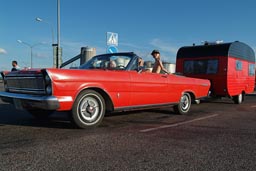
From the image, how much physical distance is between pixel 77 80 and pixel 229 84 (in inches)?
298

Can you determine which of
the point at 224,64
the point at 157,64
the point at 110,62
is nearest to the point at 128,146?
the point at 110,62

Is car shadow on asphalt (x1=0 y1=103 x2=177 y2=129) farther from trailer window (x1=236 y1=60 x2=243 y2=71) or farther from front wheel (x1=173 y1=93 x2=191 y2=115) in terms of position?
trailer window (x1=236 y1=60 x2=243 y2=71)

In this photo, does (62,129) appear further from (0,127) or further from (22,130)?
(0,127)

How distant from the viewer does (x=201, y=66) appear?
38.3 ft

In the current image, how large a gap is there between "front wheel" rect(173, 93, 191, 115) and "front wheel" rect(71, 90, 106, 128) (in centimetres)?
306

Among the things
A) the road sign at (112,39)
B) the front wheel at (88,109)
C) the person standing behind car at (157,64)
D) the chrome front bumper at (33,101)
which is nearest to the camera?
the chrome front bumper at (33,101)

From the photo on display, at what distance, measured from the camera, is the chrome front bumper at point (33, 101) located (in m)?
4.91

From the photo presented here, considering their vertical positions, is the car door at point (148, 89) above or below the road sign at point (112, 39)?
below

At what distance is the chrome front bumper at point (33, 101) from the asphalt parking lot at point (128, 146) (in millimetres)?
479

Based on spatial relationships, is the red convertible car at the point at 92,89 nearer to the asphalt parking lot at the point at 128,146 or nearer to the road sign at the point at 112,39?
the asphalt parking lot at the point at 128,146

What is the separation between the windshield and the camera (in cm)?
667

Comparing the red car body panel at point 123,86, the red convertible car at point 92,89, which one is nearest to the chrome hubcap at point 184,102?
the red car body panel at point 123,86

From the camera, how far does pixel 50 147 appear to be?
13.5ft

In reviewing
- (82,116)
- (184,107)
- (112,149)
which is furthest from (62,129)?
(184,107)
